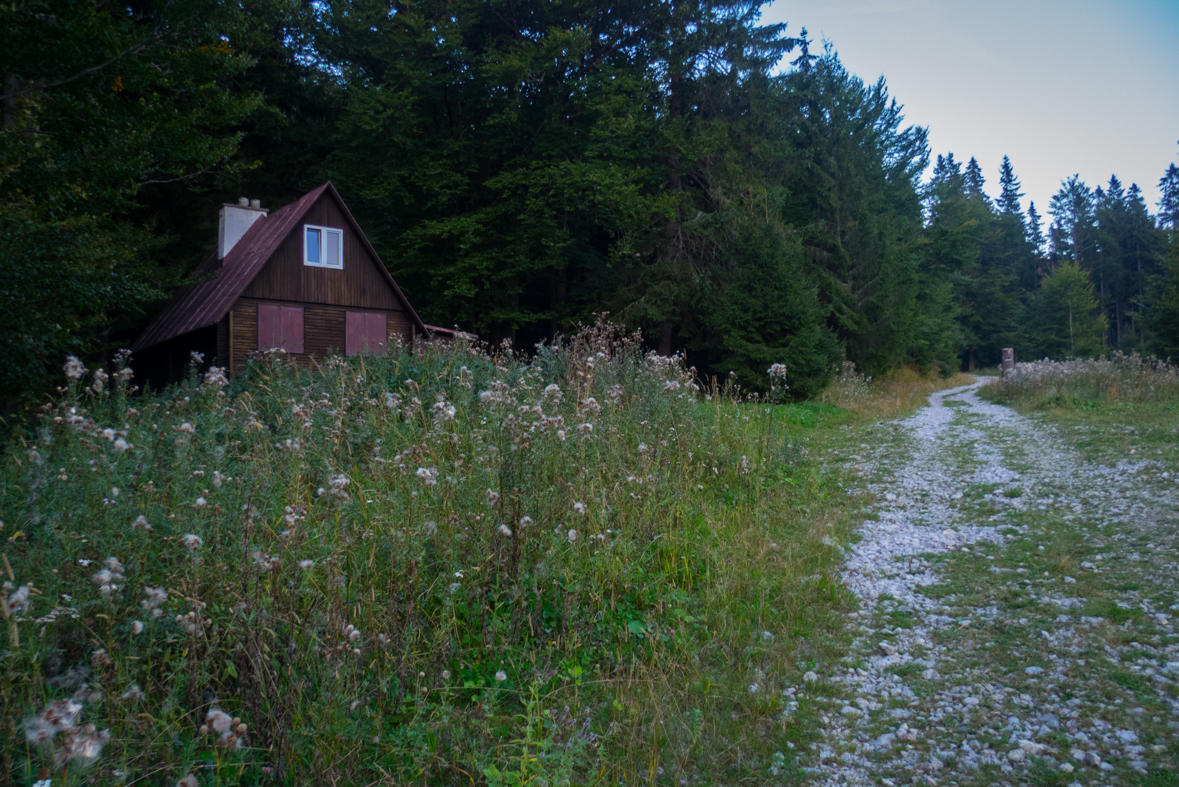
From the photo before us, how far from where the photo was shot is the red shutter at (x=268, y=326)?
18.8 meters

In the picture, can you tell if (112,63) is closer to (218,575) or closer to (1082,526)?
(218,575)

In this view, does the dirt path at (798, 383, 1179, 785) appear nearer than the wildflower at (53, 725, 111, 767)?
No

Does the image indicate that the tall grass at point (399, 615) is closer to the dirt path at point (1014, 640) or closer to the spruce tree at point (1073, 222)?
the dirt path at point (1014, 640)

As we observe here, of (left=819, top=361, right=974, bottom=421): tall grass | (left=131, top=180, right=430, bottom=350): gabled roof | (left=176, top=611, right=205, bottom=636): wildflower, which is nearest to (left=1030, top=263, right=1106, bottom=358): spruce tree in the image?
(left=819, top=361, right=974, bottom=421): tall grass

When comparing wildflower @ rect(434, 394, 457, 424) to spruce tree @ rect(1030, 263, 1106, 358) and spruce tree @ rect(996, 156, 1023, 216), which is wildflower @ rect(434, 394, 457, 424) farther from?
spruce tree @ rect(996, 156, 1023, 216)

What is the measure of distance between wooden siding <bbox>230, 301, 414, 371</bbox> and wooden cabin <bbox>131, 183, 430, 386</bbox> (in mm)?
30

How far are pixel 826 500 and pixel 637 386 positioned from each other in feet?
7.99

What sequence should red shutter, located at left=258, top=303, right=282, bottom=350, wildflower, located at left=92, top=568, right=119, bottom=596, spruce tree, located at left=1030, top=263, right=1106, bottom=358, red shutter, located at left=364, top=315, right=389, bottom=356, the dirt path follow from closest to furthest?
wildflower, located at left=92, top=568, right=119, bottom=596 < the dirt path < red shutter, located at left=258, top=303, right=282, bottom=350 < red shutter, located at left=364, top=315, right=389, bottom=356 < spruce tree, located at left=1030, top=263, right=1106, bottom=358

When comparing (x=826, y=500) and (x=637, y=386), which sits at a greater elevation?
(x=637, y=386)

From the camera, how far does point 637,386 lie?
24.3 ft

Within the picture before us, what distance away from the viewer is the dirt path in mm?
2557

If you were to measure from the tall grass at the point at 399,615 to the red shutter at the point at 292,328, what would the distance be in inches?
593

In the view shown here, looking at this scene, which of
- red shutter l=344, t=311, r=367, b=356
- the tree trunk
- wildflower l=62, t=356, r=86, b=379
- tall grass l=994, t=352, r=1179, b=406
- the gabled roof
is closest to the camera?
wildflower l=62, t=356, r=86, b=379

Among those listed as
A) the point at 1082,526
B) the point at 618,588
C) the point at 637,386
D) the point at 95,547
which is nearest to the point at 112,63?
the point at 637,386
